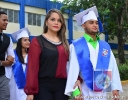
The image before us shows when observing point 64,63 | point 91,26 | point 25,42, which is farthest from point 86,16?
point 25,42

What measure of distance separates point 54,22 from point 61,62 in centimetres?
50

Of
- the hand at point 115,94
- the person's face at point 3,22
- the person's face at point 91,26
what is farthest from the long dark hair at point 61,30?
the person's face at point 3,22

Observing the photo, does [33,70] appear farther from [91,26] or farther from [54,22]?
[91,26]

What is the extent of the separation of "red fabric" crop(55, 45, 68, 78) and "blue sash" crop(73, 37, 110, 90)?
7.0 inches

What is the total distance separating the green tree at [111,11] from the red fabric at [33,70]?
14505 mm

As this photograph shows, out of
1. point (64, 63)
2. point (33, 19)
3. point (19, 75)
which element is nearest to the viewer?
point (64, 63)

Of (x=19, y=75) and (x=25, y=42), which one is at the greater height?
(x=25, y=42)

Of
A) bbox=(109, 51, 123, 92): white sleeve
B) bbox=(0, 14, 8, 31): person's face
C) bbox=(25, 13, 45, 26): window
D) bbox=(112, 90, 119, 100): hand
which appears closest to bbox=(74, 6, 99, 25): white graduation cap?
bbox=(109, 51, 123, 92): white sleeve

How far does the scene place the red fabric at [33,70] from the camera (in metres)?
3.21

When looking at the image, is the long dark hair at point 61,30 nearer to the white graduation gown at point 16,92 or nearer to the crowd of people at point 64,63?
the crowd of people at point 64,63

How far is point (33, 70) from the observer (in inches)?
128

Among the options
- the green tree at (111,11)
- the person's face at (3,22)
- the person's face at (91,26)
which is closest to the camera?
the person's face at (91,26)

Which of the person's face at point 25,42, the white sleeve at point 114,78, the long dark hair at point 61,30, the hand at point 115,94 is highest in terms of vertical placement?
the long dark hair at point 61,30

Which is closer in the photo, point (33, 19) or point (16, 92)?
point (16, 92)
